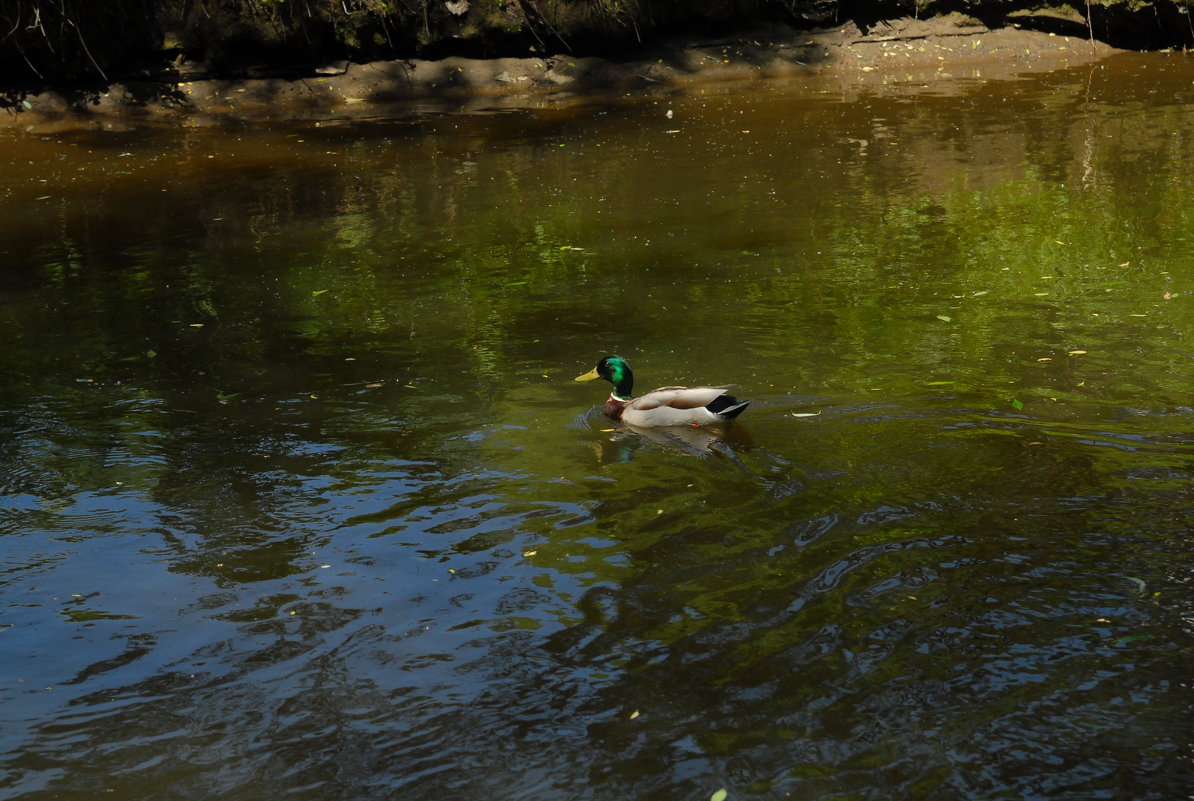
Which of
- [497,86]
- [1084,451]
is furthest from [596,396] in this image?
[497,86]

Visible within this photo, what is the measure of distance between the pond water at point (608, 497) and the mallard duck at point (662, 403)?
4.5 inches

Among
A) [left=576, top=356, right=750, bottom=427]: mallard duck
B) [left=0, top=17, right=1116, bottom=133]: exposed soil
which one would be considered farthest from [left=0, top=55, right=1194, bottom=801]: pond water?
[left=0, top=17, right=1116, bottom=133]: exposed soil

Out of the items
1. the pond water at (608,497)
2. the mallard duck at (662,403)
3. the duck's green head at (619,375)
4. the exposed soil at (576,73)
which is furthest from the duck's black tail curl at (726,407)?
the exposed soil at (576,73)

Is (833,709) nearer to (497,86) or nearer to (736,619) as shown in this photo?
(736,619)

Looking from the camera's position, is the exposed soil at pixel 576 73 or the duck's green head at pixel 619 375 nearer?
the duck's green head at pixel 619 375

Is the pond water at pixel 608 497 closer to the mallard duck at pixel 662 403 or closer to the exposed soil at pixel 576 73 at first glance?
the mallard duck at pixel 662 403

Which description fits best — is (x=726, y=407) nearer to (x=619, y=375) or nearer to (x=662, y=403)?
(x=662, y=403)

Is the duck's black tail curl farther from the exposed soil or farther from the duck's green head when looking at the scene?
the exposed soil

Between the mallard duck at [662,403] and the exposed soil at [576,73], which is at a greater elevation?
the exposed soil at [576,73]

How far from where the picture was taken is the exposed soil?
1961cm

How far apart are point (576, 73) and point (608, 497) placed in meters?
15.3

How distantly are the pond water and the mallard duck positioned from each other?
0.11m

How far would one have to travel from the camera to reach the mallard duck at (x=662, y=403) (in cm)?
746

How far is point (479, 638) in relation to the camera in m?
5.40
